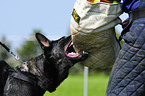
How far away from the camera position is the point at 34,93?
216cm

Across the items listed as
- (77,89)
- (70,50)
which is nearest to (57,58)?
(70,50)

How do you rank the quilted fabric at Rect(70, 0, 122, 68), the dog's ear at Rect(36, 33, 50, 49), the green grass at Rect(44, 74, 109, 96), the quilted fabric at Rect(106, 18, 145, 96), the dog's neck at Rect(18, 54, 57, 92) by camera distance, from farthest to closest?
the green grass at Rect(44, 74, 109, 96) → the dog's ear at Rect(36, 33, 50, 49) → the dog's neck at Rect(18, 54, 57, 92) → the quilted fabric at Rect(70, 0, 122, 68) → the quilted fabric at Rect(106, 18, 145, 96)

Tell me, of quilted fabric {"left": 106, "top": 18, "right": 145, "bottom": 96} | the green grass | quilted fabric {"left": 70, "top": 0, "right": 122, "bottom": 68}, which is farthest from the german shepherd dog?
the green grass

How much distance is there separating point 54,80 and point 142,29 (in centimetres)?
134

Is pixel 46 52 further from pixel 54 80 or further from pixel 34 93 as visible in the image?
pixel 34 93

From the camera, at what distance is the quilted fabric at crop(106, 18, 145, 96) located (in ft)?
4.24

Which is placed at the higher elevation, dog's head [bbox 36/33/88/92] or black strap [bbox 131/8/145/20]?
black strap [bbox 131/8/145/20]

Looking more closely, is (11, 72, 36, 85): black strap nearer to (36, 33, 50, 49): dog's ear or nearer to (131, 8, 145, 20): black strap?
(36, 33, 50, 49): dog's ear

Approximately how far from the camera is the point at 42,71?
2.30m

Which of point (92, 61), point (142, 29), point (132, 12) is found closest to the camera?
point (142, 29)

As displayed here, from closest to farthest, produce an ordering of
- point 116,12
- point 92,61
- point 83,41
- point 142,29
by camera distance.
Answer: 1. point 142,29
2. point 116,12
3. point 83,41
4. point 92,61

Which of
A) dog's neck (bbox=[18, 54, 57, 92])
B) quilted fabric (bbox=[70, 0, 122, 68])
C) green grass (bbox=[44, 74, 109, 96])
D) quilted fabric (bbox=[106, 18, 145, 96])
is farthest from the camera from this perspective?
green grass (bbox=[44, 74, 109, 96])

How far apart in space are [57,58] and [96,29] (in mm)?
917

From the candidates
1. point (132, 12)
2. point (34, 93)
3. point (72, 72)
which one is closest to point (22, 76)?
point (34, 93)
